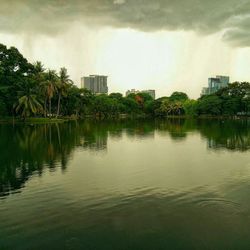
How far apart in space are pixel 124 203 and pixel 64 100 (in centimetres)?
9374

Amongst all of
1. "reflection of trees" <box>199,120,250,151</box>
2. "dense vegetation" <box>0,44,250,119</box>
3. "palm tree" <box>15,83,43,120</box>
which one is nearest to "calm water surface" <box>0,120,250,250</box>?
"reflection of trees" <box>199,120,250,151</box>

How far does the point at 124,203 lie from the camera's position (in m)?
15.1

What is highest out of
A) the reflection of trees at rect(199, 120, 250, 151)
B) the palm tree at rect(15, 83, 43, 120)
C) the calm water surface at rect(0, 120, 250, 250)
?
the palm tree at rect(15, 83, 43, 120)

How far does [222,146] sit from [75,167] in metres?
18.4

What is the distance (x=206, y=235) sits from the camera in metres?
11.6

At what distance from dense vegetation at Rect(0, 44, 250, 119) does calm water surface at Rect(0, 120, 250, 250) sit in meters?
54.6

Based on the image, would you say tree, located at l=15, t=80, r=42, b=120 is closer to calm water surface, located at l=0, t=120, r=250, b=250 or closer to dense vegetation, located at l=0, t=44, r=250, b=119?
dense vegetation, located at l=0, t=44, r=250, b=119

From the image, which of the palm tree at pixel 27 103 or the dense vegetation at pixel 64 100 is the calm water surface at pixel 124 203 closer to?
the palm tree at pixel 27 103

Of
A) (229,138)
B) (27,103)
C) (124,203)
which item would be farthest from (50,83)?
(124,203)

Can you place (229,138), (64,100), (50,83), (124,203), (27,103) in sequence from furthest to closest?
(64,100) → (50,83) → (27,103) → (229,138) → (124,203)

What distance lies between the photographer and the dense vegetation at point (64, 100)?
3130 inches

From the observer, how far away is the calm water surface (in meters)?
11.3

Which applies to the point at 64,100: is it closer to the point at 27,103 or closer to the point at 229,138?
the point at 27,103

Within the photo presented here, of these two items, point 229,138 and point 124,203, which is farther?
point 229,138
